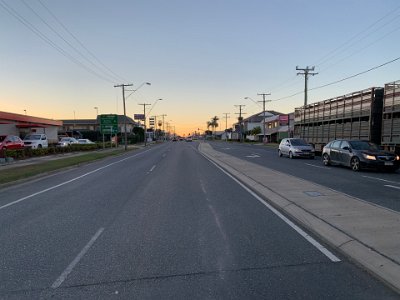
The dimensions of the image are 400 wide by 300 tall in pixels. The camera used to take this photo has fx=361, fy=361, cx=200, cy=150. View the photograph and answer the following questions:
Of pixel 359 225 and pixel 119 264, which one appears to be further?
pixel 359 225

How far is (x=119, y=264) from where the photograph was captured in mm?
5078

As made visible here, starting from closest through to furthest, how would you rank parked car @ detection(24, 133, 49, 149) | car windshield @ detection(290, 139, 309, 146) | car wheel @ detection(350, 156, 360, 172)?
1. car wheel @ detection(350, 156, 360, 172)
2. car windshield @ detection(290, 139, 309, 146)
3. parked car @ detection(24, 133, 49, 149)

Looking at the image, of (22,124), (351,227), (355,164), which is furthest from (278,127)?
(351,227)

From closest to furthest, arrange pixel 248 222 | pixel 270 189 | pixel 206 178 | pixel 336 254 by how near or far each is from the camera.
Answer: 1. pixel 336 254
2. pixel 248 222
3. pixel 270 189
4. pixel 206 178

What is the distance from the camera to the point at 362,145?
60.7 feet

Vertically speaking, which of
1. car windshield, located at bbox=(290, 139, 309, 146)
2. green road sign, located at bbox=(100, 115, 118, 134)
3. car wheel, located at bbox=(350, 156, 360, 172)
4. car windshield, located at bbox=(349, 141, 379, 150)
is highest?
green road sign, located at bbox=(100, 115, 118, 134)

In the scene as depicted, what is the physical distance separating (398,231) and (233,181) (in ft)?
26.9

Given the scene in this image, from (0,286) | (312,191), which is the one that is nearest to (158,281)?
(0,286)

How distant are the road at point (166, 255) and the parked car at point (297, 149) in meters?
18.5

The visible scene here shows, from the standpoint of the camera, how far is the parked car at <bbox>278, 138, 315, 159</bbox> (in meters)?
26.9

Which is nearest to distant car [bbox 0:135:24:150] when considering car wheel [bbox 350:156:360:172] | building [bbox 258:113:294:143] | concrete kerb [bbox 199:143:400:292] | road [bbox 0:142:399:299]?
road [bbox 0:142:399:299]

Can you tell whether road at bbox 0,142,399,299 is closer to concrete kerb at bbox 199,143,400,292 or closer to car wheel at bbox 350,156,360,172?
concrete kerb at bbox 199,143,400,292

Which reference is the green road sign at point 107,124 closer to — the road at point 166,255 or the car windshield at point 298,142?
the car windshield at point 298,142

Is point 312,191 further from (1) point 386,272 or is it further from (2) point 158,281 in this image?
(2) point 158,281
